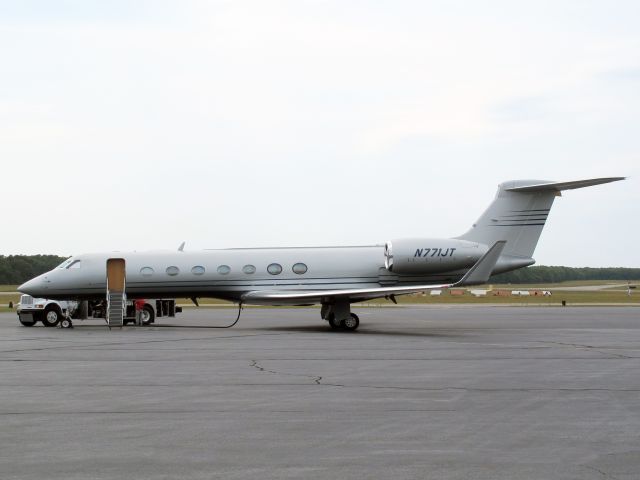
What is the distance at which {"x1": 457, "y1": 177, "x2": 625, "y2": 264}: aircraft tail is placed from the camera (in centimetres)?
2850

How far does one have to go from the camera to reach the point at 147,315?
104 ft

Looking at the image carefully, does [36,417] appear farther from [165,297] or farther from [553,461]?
[165,297]

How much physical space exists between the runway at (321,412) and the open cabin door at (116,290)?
8667 mm

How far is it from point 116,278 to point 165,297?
1.78 meters

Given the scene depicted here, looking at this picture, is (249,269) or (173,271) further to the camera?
(173,271)

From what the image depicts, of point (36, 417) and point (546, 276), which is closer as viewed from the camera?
point (36, 417)

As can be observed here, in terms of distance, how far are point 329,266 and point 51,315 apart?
36.0 ft

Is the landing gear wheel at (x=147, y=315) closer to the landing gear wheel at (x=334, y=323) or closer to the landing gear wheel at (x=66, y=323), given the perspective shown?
the landing gear wheel at (x=66, y=323)

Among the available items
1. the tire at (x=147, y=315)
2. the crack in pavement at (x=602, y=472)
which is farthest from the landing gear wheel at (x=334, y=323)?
the crack in pavement at (x=602, y=472)

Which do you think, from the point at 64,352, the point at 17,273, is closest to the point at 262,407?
Result: the point at 64,352

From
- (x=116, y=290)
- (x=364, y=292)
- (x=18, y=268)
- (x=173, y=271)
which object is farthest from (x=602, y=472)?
(x=18, y=268)

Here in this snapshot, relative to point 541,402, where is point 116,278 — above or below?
above

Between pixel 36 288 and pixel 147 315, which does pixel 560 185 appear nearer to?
pixel 147 315

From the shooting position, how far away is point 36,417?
9570mm
